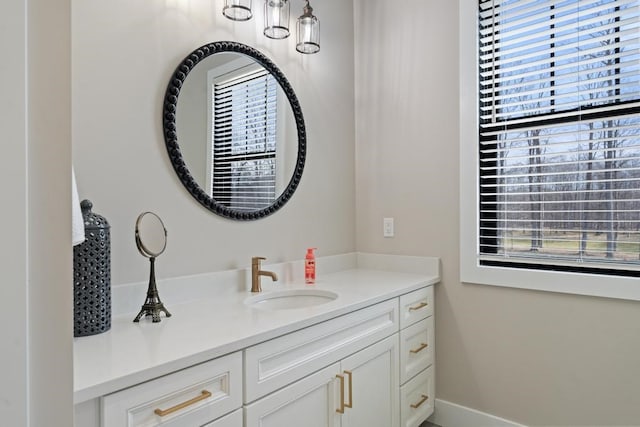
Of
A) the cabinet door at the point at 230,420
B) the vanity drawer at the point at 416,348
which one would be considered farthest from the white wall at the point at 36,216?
the vanity drawer at the point at 416,348

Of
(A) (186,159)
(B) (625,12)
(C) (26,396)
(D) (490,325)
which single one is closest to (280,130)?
(A) (186,159)

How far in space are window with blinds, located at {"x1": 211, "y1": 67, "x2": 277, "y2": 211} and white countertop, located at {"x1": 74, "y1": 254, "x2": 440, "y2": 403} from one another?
40 centimetres

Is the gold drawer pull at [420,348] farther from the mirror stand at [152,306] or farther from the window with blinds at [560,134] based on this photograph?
the mirror stand at [152,306]

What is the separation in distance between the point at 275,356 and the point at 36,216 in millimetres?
924

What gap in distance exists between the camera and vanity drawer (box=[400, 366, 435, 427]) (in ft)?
6.41

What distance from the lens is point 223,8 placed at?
69.1 inches

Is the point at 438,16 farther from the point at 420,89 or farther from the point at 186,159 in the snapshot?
the point at 186,159

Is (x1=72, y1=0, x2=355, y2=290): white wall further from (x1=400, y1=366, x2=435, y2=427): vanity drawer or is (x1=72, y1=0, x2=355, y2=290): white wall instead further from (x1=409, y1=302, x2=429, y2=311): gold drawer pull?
(x1=400, y1=366, x2=435, y2=427): vanity drawer

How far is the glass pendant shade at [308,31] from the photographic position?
2.05 meters

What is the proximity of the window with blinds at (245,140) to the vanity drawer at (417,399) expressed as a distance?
111cm

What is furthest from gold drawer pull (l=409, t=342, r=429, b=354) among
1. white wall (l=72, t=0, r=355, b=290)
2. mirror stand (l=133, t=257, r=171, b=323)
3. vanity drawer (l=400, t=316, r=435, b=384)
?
mirror stand (l=133, t=257, r=171, b=323)

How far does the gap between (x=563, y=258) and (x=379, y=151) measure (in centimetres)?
111

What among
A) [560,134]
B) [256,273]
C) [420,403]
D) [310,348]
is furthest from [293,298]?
[560,134]

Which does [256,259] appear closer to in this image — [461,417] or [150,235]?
[150,235]
